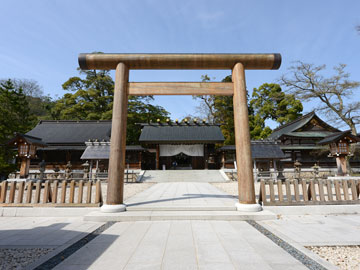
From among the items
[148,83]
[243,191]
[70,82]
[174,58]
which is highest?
[70,82]

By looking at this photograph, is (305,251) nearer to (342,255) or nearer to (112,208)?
(342,255)

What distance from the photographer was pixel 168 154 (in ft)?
68.4

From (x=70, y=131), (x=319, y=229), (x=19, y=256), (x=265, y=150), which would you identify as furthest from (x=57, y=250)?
(x=70, y=131)

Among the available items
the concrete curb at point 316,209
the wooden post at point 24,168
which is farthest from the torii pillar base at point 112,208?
the wooden post at point 24,168

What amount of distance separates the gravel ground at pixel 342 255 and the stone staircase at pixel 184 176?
12672 mm

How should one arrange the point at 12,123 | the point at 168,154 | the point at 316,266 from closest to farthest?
the point at 316,266
the point at 12,123
the point at 168,154

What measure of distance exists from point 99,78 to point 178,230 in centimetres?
2920

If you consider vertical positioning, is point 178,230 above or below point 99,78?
below

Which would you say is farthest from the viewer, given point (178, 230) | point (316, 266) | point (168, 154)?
point (168, 154)

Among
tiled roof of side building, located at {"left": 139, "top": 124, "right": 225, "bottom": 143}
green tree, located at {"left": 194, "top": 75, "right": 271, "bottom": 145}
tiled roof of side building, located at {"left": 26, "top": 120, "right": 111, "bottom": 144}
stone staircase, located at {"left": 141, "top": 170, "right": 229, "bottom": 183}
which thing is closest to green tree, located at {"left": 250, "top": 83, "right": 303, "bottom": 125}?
green tree, located at {"left": 194, "top": 75, "right": 271, "bottom": 145}

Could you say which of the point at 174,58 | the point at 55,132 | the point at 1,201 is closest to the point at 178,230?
the point at 174,58

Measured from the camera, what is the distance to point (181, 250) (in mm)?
2627

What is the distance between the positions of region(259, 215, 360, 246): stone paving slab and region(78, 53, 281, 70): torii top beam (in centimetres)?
420

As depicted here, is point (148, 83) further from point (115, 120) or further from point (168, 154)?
point (168, 154)
